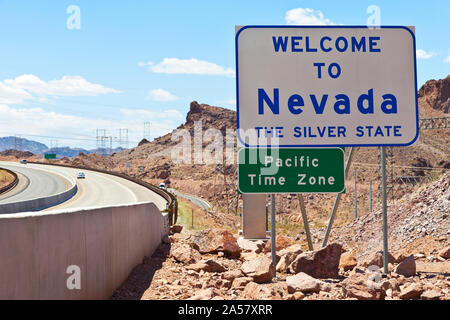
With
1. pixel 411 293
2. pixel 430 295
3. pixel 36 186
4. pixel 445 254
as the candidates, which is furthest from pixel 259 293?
pixel 36 186

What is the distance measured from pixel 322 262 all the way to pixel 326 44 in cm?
373

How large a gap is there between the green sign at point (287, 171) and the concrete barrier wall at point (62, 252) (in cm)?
220

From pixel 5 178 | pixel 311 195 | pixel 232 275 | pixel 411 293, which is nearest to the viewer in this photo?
pixel 411 293

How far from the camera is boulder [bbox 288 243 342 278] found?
8.31 metres

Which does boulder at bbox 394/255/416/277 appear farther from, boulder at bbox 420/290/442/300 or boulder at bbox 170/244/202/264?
boulder at bbox 170/244/202/264

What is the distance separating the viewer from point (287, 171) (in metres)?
8.45

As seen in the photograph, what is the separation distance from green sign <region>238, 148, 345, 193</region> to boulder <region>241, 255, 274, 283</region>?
1206mm

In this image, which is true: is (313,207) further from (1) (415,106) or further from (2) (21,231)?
(2) (21,231)

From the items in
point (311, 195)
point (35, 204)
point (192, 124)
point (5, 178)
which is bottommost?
point (311, 195)

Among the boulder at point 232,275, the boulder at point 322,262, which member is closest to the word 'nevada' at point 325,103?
the boulder at point 322,262

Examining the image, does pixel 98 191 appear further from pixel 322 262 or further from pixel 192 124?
pixel 192 124

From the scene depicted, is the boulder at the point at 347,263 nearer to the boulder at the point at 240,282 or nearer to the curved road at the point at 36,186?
the boulder at the point at 240,282

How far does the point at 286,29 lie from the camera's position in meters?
8.38
